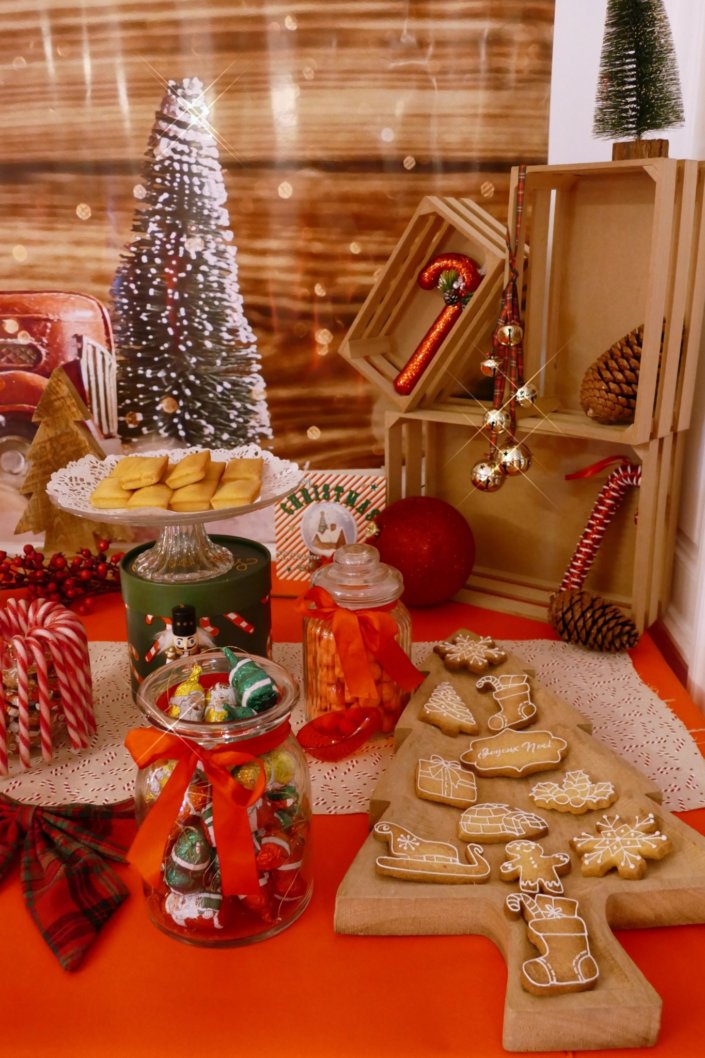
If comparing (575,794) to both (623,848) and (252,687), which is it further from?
(252,687)

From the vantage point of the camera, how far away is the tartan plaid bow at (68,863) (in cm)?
78

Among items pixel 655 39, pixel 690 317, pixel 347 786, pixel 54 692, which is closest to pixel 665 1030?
pixel 347 786

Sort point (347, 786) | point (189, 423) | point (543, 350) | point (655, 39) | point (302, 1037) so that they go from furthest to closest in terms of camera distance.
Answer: point (189, 423) < point (543, 350) < point (655, 39) < point (347, 786) < point (302, 1037)

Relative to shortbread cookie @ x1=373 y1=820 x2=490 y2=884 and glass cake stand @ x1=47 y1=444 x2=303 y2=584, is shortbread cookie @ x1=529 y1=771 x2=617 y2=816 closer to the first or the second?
shortbread cookie @ x1=373 y1=820 x2=490 y2=884

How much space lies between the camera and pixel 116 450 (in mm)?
1681

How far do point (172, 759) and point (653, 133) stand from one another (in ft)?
3.74

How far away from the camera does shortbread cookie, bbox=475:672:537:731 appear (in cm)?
104

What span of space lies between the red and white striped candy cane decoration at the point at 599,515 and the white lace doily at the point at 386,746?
140 millimetres

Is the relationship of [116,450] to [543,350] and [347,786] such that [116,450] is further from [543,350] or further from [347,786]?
[347,786]

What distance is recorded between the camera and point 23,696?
1035 mm

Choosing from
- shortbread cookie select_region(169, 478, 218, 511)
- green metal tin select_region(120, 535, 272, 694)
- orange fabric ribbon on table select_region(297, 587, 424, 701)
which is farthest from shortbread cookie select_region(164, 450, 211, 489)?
orange fabric ribbon on table select_region(297, 587, 424, 701)

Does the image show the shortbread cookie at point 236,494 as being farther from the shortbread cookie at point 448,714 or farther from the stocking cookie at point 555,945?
the stocking cookie at point 555,945

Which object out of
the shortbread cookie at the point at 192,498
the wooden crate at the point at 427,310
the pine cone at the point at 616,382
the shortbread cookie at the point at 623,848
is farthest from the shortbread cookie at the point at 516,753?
the wooden crate at the point at 427,310

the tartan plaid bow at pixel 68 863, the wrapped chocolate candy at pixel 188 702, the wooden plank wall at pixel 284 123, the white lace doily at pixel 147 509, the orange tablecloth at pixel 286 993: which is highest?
the wooden plank wall at pixel 284 123
